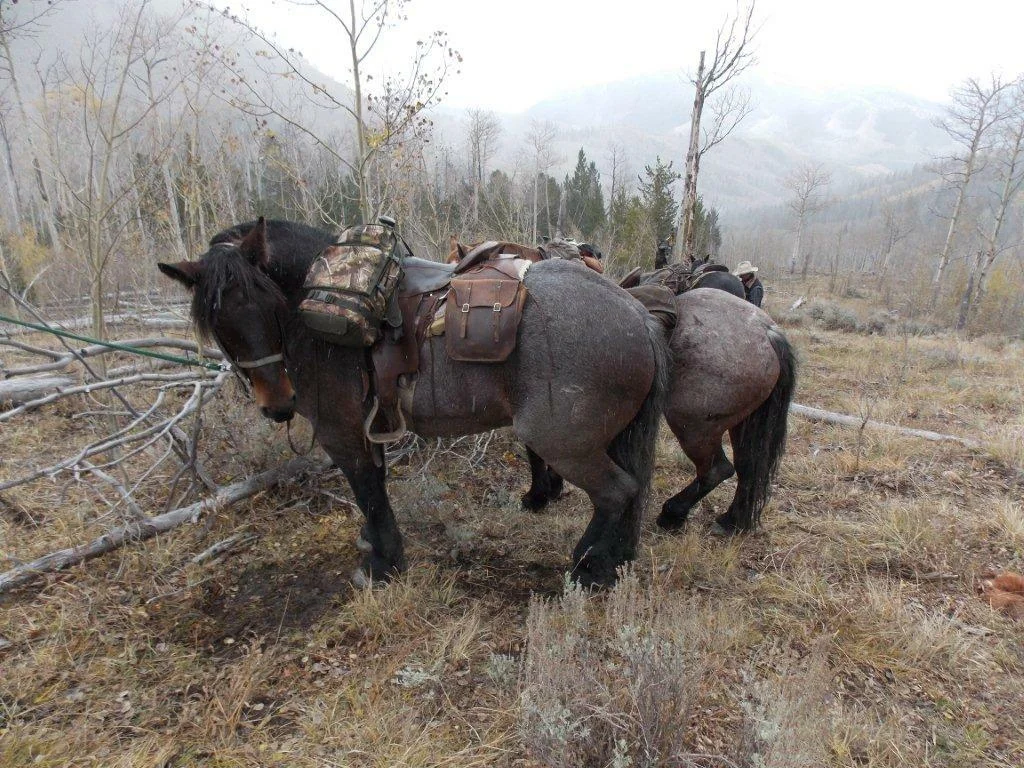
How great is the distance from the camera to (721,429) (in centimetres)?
305

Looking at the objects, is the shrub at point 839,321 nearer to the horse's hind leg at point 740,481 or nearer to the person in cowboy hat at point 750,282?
the person in cowboy hat at point 750,282

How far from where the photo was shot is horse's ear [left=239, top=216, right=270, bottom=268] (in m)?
2.14

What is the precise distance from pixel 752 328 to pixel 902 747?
209cm

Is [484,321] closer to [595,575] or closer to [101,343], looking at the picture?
[595,575]

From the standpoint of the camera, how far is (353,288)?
2.19m

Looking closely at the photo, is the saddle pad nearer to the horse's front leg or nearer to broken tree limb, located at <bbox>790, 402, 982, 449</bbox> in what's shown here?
the horse's front leg

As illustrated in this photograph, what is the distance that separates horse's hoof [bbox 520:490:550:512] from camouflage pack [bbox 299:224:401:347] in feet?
6.22

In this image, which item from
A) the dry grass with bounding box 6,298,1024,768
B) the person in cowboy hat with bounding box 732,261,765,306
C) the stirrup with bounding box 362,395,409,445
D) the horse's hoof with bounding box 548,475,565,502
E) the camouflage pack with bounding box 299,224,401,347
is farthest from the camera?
the person in cowboy hat with bounding box 732,261,765,306

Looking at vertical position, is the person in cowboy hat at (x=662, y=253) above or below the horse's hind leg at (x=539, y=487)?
above

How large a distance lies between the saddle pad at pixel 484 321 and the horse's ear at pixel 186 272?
1125 mm

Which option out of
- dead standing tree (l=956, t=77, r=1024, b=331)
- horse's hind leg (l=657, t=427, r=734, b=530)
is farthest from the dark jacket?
dead standing tree (l=956, t=77, r=1024, b=331)

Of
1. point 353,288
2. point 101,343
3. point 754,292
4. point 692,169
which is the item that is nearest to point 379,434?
point 353,288

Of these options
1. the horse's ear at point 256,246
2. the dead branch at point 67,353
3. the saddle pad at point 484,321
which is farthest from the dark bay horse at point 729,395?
the dead branch at point 67,353

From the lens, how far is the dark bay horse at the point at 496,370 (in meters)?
2.22
